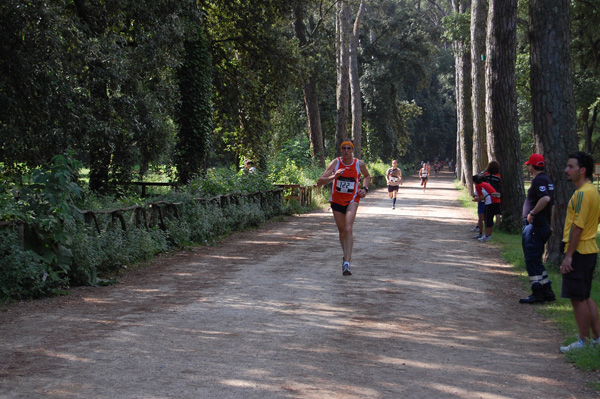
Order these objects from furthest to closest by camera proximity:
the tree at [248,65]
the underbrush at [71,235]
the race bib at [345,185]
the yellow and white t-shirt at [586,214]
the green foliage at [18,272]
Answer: the tree at [248,65]
the race bib at [345,185]
the underbrush at [71,235]
the green foliage at [18,272]
the yellow and white t-shirt at [586,214]

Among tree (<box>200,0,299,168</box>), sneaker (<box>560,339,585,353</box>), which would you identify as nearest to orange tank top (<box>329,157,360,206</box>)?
sneaker (<box>560,339,585,353</box>)

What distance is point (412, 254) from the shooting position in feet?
44.9

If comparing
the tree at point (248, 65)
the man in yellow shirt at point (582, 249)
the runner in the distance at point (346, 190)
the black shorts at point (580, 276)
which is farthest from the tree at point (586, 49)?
the black shorts at point (580, 276)

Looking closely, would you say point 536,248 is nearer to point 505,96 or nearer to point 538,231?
point 538,231

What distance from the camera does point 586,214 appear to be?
6.35m

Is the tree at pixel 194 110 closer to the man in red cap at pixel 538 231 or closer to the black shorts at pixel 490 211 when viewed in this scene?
the black shorts at pixel 490 211

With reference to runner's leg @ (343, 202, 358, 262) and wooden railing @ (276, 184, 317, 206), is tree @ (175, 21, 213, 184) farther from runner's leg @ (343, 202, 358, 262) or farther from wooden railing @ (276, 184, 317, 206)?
runner's leg @ (343, 202, 358, 262)

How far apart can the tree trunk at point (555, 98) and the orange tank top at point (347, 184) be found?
347 cm

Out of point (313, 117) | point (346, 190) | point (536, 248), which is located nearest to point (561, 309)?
point (536, 248)

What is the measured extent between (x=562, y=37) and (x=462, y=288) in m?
5.11

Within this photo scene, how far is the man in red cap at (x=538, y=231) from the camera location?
8.91 metres

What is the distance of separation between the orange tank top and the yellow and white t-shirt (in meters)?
5.17

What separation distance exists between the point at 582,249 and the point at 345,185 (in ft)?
17.6

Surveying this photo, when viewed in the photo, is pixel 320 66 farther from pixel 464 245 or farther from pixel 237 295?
pixel 237 295
